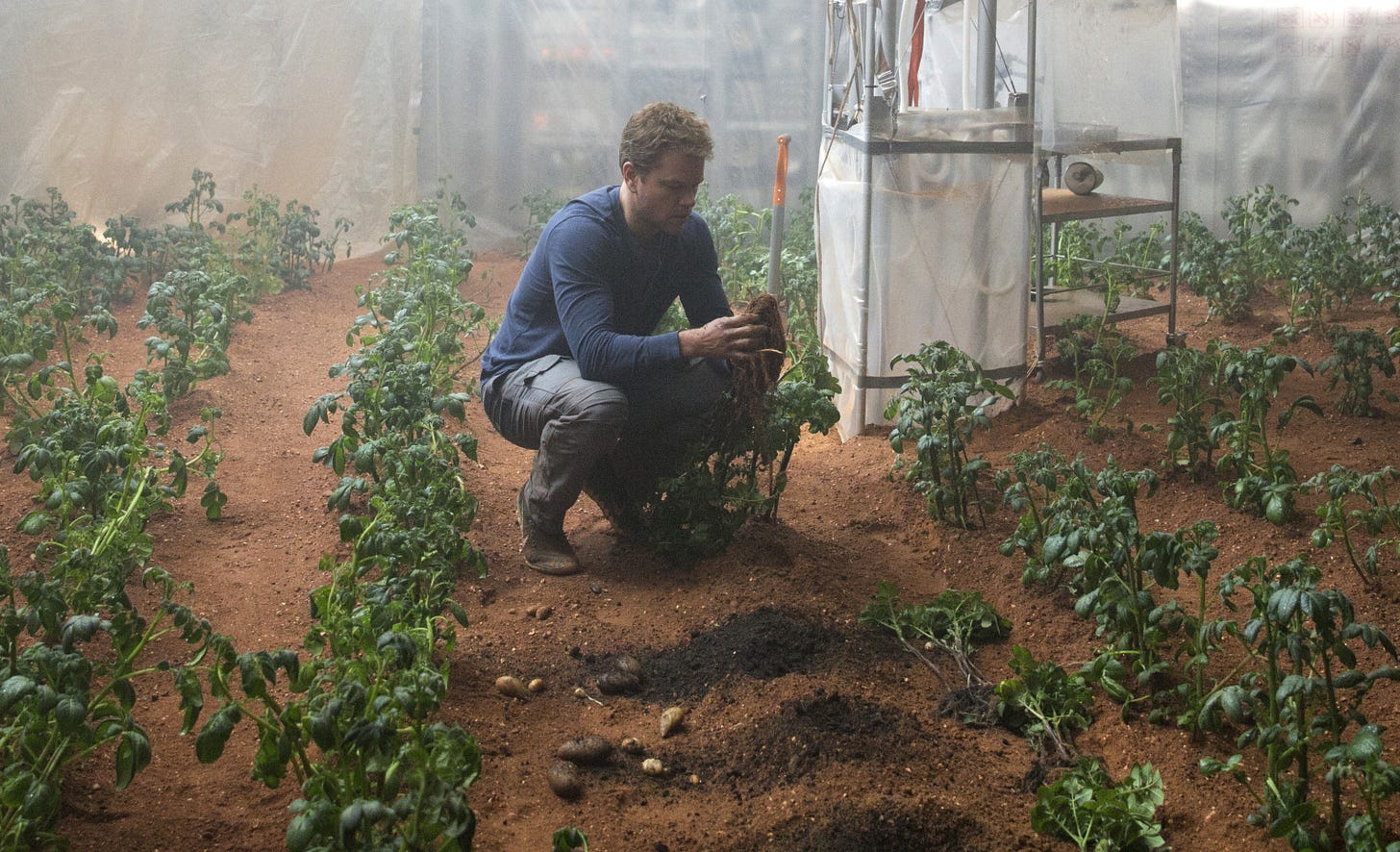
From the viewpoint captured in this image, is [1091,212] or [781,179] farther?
[1091,212]

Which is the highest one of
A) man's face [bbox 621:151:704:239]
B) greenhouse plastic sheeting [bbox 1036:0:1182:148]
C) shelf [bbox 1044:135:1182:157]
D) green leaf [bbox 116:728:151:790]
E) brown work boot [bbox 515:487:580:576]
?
greenhouse plastic sheeting [bbox 1036:0:1182:148]

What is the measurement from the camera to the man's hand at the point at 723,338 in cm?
341

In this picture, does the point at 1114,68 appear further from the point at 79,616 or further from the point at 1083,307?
the point at 79,616

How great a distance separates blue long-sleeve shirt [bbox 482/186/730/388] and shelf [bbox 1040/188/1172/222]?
7.22 feet

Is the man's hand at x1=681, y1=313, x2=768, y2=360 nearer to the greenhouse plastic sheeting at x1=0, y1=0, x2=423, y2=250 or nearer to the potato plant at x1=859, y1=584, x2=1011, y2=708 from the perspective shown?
the potato plant at x1=859, y1=584, x2=1011, y2=708

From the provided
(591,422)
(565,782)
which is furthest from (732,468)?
(565,782)

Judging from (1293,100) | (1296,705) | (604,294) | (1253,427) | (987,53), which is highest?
(987,53)

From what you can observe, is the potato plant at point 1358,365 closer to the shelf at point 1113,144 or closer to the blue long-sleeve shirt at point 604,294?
the shelf at point 1113,144

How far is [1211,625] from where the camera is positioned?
101 inches

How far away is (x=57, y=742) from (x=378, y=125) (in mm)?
7848

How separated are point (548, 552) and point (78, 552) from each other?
1489 millimetres

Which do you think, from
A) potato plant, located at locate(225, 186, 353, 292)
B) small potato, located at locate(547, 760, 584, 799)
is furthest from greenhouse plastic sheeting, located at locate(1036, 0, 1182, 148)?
potato plant, located at locate(225, 186, 353, 292)

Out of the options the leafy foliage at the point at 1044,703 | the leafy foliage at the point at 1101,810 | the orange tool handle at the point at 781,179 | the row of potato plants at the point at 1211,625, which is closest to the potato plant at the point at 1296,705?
the row of potato plants at the point at 1211,625

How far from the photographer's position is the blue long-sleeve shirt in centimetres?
355
